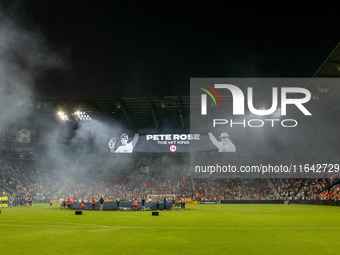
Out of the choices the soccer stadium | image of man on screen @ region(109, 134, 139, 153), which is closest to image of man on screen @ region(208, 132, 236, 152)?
the soccer stadium

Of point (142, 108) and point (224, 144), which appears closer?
point (142, 108)

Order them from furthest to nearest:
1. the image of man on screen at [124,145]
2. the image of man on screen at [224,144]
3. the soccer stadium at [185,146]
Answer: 1. the image of man on screen at [124,145]
2. the image of man on screen at [224,144]
3. the soccer stadium at [185,146]

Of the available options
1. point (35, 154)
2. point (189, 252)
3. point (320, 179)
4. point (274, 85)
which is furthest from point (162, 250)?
point (35, 154)

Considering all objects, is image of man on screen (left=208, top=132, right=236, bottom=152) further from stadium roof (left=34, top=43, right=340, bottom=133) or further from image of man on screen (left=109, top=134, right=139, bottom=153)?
image of man on screen (left=109, top=134, right=139, bottom=153)

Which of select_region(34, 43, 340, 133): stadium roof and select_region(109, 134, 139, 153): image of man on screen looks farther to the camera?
select_region(109, 134, 139, 153): image of man on screen

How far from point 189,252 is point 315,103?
1864 inches

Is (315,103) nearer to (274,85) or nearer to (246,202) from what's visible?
(274,85)

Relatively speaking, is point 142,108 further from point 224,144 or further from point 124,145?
point 224,144

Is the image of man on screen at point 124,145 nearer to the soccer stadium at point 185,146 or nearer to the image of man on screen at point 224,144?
the soccer stadium at point 185,146

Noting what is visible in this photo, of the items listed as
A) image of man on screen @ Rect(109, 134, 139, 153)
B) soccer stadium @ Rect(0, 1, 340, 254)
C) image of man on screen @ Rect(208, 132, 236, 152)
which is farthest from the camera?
image of man on screen @ Rect(109, 134, 139, 153)

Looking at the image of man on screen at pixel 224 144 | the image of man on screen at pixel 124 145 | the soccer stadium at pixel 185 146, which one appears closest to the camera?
the soccer stadium at pixel 185 146

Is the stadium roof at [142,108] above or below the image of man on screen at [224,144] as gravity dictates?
above

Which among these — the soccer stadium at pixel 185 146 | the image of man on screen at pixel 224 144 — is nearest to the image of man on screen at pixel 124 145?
the soccer stadium at pixel 185 146

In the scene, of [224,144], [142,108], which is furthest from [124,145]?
[224,144]
